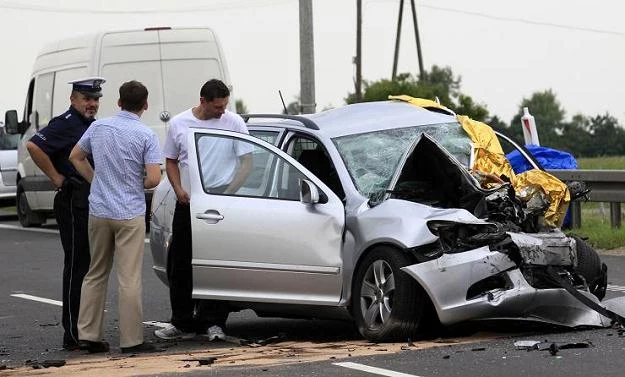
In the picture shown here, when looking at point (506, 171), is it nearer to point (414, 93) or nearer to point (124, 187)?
point (124, 187)

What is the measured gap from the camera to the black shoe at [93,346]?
10211 mm

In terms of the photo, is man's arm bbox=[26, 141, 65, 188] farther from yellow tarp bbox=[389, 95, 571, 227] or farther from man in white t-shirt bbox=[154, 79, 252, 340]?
yellow tarp bbox=[389, 95, 571, 227]

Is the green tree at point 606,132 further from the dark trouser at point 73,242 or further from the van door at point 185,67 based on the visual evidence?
the dark trouser at point 73,242

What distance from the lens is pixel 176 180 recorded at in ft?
35.1

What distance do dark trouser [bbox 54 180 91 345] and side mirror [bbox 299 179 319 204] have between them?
148 centimetres

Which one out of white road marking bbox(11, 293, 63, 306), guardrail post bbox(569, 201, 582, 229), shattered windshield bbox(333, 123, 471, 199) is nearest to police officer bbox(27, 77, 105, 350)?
shattered windshield bbox(333, 123, 471, 199)

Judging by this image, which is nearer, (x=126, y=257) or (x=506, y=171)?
(x=126, y=257)

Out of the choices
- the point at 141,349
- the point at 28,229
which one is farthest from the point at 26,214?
the point at 141,349

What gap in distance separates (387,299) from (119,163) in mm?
1954

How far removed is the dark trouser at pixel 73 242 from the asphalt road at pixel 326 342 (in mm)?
254

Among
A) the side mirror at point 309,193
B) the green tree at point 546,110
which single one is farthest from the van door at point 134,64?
the green tree at point 546,110

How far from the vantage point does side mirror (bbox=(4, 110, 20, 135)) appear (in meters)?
23.5

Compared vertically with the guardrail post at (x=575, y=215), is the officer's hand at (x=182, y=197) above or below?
above

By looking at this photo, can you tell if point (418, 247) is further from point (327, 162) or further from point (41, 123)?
point (41, 123)
